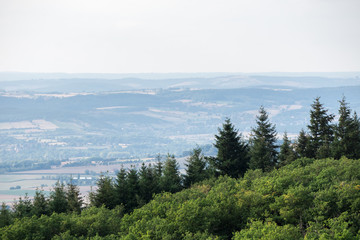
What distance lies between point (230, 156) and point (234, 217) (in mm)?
32312

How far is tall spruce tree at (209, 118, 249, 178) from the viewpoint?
72812 millimetres

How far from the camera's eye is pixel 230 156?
2911 inches

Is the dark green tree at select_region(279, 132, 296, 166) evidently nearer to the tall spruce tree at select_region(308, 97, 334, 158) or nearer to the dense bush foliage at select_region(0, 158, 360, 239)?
the tall spruce tree at select_region(308, 97, 334, 158)

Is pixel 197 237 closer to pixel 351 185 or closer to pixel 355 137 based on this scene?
pixel 351 185

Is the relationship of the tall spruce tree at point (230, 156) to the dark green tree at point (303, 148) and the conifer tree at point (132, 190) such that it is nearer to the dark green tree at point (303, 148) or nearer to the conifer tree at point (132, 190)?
the dark green tree at point (303, 148)

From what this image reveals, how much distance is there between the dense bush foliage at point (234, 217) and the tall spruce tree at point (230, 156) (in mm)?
25695

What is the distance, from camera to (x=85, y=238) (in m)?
40.8

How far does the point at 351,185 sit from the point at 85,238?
19.4 metres

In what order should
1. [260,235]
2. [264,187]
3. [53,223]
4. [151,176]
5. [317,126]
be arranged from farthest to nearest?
[317,126] → [151,176] → [264,187] → [53,223] → [260,235]

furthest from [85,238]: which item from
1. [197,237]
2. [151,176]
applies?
[151,176]

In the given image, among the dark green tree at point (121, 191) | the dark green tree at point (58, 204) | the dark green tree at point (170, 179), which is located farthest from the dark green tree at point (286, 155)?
the dark green tree at point (58, 204)

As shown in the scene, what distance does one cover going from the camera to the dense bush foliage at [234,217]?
36969mm

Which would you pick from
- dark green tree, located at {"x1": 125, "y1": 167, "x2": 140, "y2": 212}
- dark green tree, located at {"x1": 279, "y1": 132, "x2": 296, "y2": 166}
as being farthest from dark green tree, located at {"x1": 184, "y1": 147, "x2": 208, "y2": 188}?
dark green tree, located at {"x1": 279, "y1": 132, "x2": 296, "y2": 166}

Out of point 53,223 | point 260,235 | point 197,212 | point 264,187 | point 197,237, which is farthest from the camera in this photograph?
point 264,187
